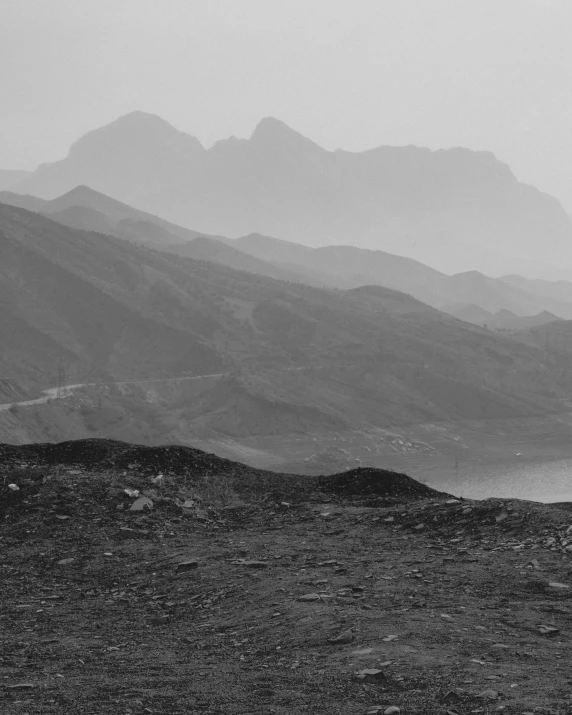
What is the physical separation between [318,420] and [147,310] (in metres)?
38.2

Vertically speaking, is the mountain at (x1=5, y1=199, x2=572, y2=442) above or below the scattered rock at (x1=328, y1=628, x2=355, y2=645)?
above

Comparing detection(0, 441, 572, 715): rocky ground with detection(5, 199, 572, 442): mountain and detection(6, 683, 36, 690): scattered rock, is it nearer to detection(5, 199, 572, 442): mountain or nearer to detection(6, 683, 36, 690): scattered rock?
detection(6, 683, 36, 690): scattered rock

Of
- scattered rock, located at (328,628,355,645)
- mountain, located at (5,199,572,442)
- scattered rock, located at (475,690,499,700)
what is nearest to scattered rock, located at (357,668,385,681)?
scattered rock, located at (475,690,499,700)

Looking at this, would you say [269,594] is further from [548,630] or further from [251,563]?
[548,630]

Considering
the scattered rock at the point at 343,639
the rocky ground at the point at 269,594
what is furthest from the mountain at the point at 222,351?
the scattered rock at the point at 343,639

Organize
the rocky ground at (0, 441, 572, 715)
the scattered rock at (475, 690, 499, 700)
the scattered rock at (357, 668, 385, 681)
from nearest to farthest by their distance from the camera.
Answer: the scattered rock at (475, 690, 499, 700) < the rocky ground at (0, 441, 572, 715) < the scattered rock at (357, 668, 385, 681)

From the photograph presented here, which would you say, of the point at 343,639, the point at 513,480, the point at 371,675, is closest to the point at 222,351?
the point at 513,480

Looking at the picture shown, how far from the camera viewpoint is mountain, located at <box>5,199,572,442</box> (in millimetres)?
116938

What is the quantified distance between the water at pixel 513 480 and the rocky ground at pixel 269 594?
212ft

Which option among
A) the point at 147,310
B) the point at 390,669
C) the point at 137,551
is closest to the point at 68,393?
the point at 147,310

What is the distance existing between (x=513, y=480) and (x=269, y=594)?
275 feet

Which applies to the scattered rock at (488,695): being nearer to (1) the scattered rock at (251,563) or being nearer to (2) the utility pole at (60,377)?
(1) the scattered rock at (251,563)

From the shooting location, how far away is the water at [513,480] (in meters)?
83.3

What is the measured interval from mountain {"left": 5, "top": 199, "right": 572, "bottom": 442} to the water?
2392 centimetres
